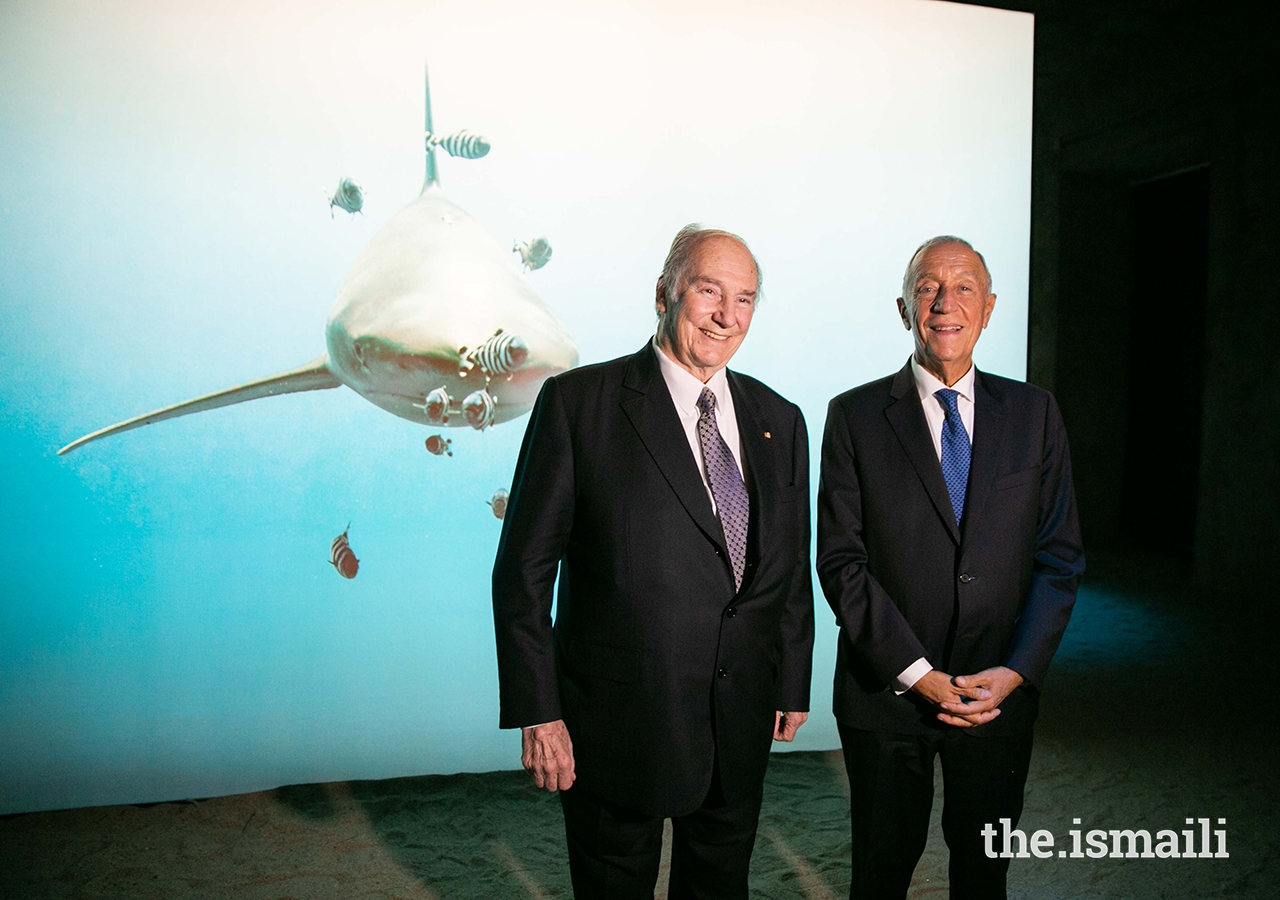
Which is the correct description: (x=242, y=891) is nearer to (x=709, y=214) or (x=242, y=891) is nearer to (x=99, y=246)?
(x=99, y=246)

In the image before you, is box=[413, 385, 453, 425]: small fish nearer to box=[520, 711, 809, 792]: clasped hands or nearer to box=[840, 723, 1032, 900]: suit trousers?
box=[520, 711, 809, 792]: clasped hands

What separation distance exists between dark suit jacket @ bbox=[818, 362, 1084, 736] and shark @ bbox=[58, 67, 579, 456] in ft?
5.00

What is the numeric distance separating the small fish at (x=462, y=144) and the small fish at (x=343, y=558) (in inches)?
48.0

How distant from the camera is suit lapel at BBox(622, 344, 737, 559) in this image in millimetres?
1441

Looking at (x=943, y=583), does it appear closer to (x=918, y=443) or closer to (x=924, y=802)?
(x=918, y=443)

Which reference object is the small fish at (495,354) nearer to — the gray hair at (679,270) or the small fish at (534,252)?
the small fish at (534,252)

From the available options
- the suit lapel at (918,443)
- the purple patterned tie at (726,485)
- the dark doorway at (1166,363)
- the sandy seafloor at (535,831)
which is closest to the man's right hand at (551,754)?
the purple patterned tie at (726,485)

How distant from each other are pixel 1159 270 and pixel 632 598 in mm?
7766

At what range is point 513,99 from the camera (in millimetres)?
2893

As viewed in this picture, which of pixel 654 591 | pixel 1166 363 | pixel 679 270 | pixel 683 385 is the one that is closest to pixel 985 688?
pixel 654 591

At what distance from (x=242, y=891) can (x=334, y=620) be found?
0.80 metres

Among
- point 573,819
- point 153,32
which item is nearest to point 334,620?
point 573,819

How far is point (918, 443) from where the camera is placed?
1.62 meters

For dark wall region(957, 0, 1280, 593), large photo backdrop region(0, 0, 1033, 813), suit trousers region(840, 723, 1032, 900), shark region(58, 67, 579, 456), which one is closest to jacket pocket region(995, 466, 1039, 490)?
suit trousers region(840, 723, 1032, 900)
